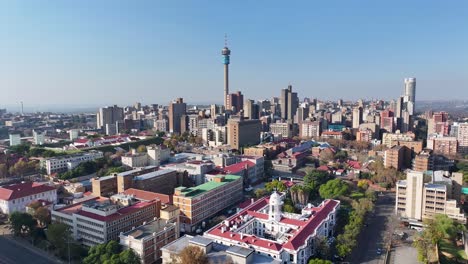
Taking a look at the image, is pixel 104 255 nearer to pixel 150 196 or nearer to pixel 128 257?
pixel 128 257

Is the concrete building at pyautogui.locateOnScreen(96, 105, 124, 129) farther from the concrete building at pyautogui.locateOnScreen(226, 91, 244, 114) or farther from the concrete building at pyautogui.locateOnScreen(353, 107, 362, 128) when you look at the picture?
the concrete building at pyautogui.locateOnScreen(353, 107, 362, 128)

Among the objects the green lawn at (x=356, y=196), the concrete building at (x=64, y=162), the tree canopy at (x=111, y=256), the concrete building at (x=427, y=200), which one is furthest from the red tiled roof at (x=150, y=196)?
the concrete building at (x=427, y=200)

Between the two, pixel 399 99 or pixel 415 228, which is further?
pixel 399 99

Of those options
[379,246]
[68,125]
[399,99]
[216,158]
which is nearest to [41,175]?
[216,158]

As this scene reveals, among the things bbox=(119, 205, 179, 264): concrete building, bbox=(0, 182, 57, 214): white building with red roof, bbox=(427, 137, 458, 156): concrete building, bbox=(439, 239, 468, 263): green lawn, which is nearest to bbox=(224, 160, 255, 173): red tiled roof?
bbox=(119, 205, 179, 264): concrete building

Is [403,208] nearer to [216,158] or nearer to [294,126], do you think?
[216,158]

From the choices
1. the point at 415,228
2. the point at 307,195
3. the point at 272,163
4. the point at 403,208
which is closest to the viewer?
the point at 415,228

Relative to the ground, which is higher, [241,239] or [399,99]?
[399,99]
